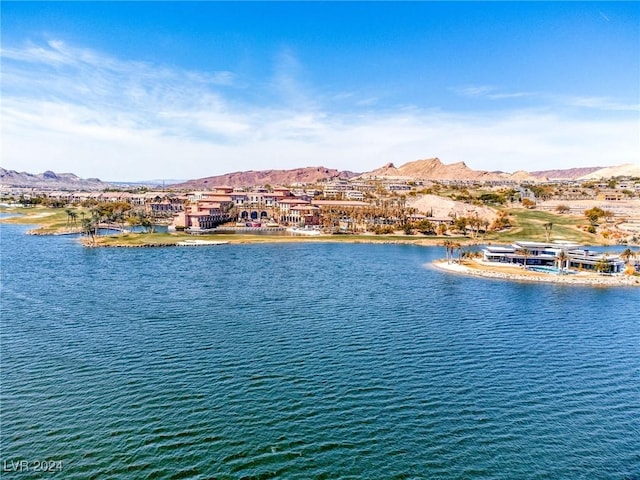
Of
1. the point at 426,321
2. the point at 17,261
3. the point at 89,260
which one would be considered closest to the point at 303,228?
the point at 89,260

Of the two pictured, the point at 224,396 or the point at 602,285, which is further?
the point at 602,285

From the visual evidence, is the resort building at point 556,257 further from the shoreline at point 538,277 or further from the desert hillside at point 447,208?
the desert hillside at point 447,208

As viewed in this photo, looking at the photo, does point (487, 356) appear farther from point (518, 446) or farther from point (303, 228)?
point (303, 228)

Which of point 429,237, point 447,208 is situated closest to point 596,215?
point 447,208

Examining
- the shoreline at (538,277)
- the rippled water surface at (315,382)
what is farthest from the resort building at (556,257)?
the rippled water surface at (315,382)

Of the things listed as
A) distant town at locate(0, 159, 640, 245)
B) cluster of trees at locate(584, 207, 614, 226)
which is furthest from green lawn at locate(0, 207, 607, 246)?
cluster of trees at locate(584, 207, 614, 226)

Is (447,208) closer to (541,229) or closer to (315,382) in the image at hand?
(541,229)

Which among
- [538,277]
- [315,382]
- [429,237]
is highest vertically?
[315,382]
